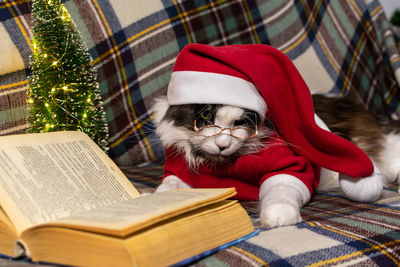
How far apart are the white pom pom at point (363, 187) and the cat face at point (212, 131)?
0.87 feet

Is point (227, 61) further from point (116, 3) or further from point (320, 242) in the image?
point (116, 3)

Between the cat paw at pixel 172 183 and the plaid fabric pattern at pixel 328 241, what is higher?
the cat paw at pixel 172 183

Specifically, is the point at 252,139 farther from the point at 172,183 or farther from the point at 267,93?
the point at 172,183

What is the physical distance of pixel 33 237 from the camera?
2.48ft

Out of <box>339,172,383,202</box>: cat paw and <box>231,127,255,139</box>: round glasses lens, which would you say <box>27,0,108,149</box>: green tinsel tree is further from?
<box>339,172,383,202</box>: cat paw

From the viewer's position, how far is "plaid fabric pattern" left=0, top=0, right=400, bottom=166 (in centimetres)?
150

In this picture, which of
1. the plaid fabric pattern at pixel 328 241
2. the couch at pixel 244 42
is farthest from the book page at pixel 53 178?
the plaid fabric pattern at pixel 328 241

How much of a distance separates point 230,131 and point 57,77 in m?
0.72

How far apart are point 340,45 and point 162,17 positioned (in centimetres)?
93

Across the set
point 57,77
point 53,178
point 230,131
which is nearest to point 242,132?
point 230,131

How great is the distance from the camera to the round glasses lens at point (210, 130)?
110 cm

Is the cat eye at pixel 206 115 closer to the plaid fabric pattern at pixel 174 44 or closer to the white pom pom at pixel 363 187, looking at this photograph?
the plaid fabric pattern at pixel 174 44

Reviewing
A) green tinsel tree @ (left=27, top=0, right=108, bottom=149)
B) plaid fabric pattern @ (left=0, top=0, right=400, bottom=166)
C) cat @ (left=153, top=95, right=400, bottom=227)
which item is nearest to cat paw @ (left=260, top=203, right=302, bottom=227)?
cat @ (left=153, top=95, right=400, bottom=227)

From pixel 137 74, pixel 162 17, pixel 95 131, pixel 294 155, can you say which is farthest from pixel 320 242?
pixel 162 17
